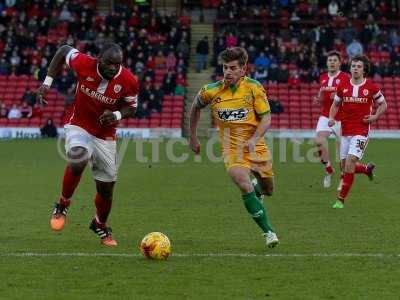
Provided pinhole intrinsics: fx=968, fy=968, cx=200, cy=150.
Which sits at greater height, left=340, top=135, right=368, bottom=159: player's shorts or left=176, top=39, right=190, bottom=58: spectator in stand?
left=176, top=39, right=190, bottom=58: spectator in stand

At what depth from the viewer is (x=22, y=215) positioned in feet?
→ 43.9

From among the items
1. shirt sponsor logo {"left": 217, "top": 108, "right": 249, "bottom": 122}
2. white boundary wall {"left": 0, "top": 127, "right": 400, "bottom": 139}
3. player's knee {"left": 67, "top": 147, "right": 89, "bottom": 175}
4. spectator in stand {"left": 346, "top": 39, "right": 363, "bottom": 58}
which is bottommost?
white boundary wall {"left": 0, "top": 127, "right": 400, "bottom": 139}

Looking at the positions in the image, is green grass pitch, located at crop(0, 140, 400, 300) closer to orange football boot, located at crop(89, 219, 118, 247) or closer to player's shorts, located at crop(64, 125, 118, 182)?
orange football boot, located at crop(89, 219, 118, 247)

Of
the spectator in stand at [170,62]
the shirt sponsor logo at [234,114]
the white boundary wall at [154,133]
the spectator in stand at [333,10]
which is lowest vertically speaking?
the white boundary wall at [154,133]

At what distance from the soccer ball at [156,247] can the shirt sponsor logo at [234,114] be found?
177 centimetres

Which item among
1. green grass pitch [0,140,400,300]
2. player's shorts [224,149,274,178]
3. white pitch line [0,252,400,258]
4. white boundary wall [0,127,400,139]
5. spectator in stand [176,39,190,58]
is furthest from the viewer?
spectator in stand [176,39,190,58]

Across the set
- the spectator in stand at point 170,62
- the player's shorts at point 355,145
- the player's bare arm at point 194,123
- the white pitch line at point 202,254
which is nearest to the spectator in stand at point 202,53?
A: the spectator in stand at point 170,62

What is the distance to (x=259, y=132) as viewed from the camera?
10.4 metres

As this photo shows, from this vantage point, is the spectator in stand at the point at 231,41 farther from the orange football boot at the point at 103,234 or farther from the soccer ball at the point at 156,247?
the soccer ball at the point at 156,247

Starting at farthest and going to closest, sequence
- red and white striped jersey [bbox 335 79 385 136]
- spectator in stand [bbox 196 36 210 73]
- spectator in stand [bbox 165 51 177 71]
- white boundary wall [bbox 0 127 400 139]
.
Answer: spectator in stand [bbox 196 36 210 73]
spectator in stand [bbox 165 51 177 71]
white boundary wall [bbox 0 127 400 139]
red and white striped jersey [bbox 335 79 385 136]

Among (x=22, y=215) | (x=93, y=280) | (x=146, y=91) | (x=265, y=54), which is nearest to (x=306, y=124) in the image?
(x=265, y=54)

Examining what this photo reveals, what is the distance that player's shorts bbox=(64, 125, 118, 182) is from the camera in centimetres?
1047

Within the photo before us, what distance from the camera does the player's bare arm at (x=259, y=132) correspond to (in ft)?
33.3

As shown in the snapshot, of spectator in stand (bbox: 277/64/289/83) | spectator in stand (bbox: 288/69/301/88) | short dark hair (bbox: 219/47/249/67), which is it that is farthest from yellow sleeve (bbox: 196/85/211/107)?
spectator in stand (bbox: 288/69/301/88)
